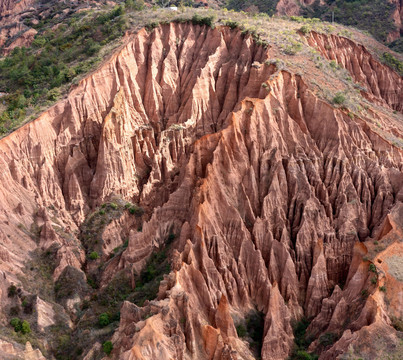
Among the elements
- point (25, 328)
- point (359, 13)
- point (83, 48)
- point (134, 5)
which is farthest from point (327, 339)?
point (359, 13)

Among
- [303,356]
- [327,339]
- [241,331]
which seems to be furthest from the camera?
[241,331]

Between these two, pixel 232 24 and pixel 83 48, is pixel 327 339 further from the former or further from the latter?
pixel 83 48

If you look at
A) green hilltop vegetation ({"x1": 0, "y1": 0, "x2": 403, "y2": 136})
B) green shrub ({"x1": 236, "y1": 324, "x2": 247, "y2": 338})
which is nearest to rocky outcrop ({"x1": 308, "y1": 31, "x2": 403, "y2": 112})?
green hilltop vegetation ({"x1": 0, "y1": 0, "x2": 403, "y2": 136})

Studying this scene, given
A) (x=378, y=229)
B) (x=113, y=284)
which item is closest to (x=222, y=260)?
(x=113, y=284)

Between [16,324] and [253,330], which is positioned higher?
[253,330]

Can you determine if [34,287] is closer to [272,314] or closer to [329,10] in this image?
[272,314]

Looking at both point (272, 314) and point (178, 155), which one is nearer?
point (272, 314)

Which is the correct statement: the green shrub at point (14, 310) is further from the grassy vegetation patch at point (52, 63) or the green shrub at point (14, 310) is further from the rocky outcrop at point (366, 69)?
the rocky outcrop at point (366, 69)
